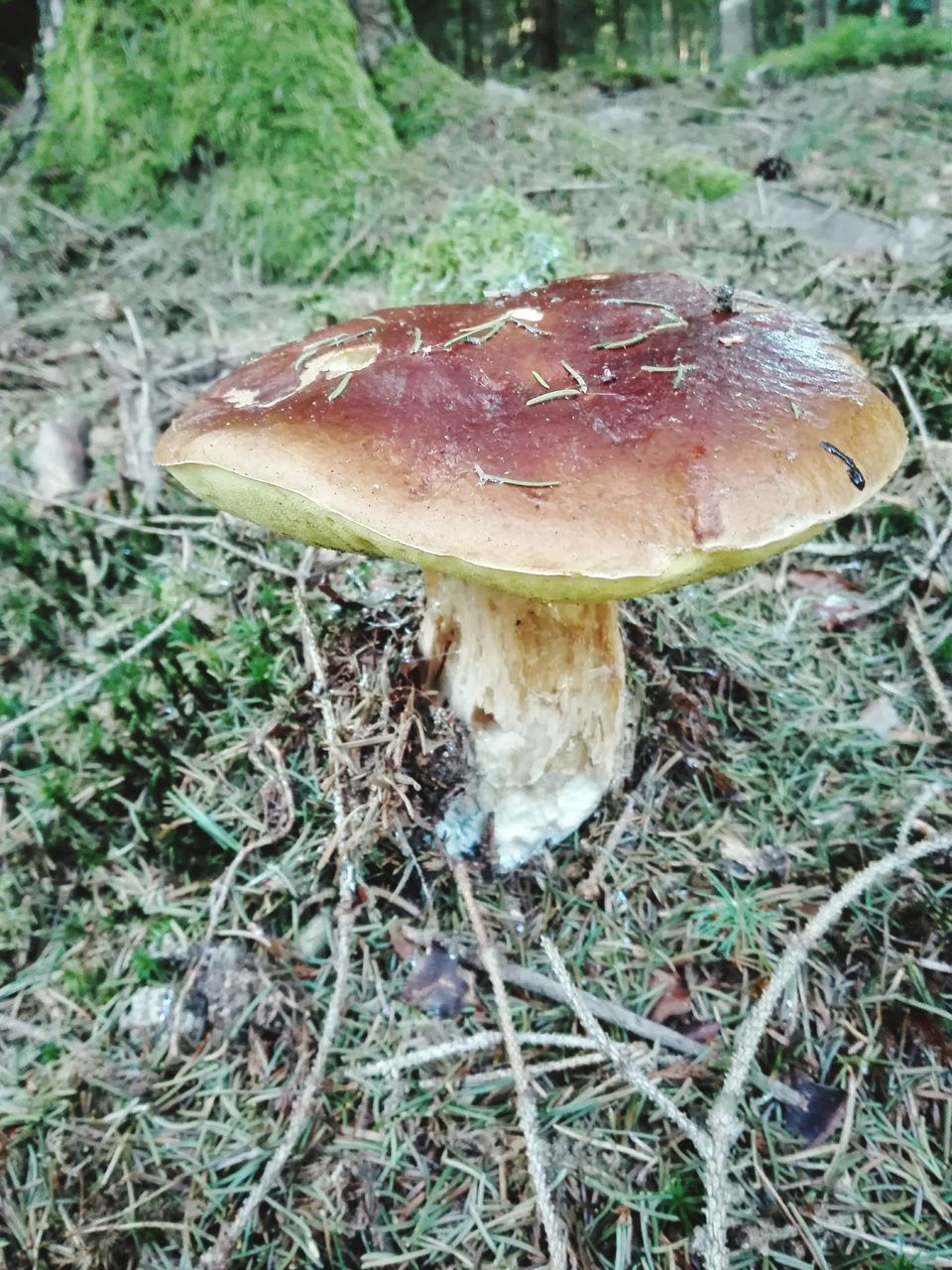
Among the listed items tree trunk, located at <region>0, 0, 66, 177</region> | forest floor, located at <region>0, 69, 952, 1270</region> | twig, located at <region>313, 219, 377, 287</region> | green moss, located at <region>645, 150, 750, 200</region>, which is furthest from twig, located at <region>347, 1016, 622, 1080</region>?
tree trunk, located at <region>0, 0, 66, 177</region>

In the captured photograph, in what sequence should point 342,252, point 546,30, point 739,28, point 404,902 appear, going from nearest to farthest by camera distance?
point 404,902 → point 342,252 → point 546,30 → point 739,28

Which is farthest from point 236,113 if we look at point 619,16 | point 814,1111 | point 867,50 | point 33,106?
point 619,16

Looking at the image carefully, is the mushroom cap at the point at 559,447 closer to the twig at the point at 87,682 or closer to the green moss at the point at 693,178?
the twig at the point at 87,682

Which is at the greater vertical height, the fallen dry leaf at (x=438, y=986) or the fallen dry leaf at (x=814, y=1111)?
the fallen dry leaf at (x=438, y=986)

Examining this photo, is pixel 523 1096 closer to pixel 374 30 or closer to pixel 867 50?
pixel 374 30

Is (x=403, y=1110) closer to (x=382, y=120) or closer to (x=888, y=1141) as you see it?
(x=888, y=1141)

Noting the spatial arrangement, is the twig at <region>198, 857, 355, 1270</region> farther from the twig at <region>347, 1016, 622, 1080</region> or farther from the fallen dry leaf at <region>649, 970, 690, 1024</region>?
the fallen dry leaf at <region>649, 970, 690, 1024</region>

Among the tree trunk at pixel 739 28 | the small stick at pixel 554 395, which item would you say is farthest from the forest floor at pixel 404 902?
the tree trunk at pixel 739 28
